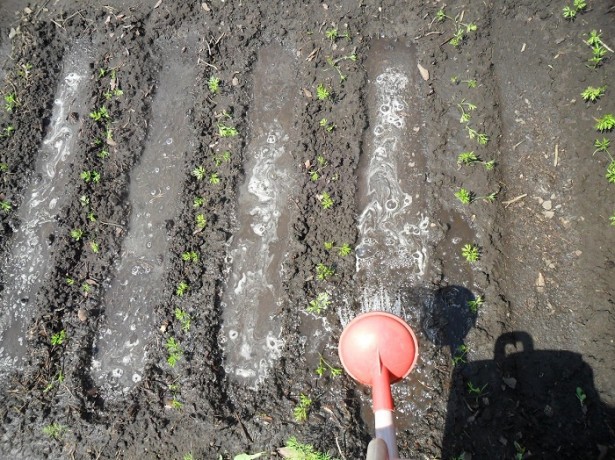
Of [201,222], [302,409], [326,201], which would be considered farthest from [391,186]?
[302,409]

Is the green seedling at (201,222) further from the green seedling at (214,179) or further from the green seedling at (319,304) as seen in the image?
the green seedling at (319,304)

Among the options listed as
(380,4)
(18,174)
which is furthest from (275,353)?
(380,4)

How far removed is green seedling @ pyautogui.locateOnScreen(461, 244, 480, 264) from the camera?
3.90 meters

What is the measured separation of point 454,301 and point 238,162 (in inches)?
100

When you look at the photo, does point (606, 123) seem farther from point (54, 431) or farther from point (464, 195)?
point (54, 431)

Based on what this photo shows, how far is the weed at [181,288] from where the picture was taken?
4.16m

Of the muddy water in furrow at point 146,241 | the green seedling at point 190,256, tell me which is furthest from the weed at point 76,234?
the green seedling at point 190,256

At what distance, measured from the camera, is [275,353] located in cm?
402

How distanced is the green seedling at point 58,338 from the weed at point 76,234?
0.93 meters

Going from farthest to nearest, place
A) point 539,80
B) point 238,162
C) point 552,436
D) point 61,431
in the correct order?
point 238,162 → point 539,80 → point 61,431 → point 552,436

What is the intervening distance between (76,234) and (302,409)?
9.38 ft

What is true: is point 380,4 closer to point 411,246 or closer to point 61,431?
point 411,246

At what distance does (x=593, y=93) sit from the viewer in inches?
154

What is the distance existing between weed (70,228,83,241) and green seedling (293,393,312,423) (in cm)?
277
